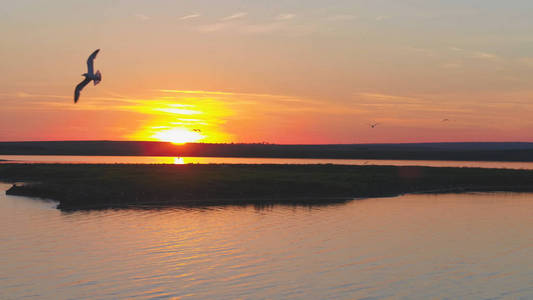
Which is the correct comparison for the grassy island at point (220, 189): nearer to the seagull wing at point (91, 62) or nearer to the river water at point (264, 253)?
the river water at point (264, 253)

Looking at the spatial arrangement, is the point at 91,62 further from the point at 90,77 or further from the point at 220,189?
the point at 220,189

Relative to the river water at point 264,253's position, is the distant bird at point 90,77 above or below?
above

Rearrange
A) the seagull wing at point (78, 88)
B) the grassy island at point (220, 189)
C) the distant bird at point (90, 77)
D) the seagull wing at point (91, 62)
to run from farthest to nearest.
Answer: the grassy island at point (220, 189) < the seagull wing at point (91, 62) < the distant bird at point (90, 77) < the seagull wing at point (78, 88)

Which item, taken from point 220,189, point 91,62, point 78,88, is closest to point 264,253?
point 78,88

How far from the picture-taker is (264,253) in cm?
3073

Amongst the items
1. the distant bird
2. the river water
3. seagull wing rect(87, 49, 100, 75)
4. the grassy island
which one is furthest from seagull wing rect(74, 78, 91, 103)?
the grassy island

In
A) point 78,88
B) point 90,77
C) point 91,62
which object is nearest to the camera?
point 78,88

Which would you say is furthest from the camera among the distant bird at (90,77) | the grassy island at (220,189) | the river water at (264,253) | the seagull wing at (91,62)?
the grassy island at (220,189)

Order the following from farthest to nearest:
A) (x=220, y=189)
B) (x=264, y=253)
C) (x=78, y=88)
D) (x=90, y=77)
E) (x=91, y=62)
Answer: (x=220, y=189), (x=91, y=62), (x=90, y=77), (x=78, y=88), (x=264, y=253)

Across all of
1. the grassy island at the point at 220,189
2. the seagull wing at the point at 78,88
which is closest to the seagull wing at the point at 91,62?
the seagull wing at the point at 78,88

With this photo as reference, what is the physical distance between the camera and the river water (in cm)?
2364

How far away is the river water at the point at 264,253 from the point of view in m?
23.6

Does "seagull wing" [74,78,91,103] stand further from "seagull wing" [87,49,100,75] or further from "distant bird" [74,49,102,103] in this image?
"seagull wing" [87,49,100,75]

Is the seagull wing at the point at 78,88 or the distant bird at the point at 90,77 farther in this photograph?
the distant bird at the point at 90,77
